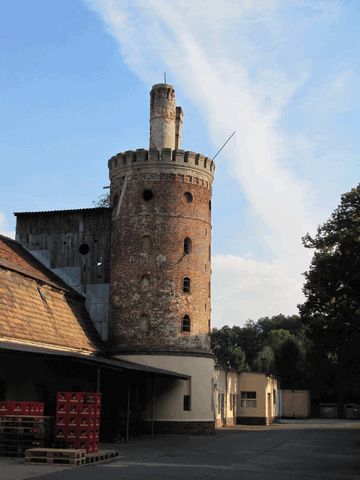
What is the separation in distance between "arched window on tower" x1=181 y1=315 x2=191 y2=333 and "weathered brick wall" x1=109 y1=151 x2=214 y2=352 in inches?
8.0

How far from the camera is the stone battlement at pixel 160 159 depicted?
35.5m

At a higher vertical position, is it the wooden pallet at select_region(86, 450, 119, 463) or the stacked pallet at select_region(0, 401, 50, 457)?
the stacked pallet at select_region(0, 401, 50, 457)

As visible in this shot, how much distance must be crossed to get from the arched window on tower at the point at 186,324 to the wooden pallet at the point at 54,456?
55.0 feet

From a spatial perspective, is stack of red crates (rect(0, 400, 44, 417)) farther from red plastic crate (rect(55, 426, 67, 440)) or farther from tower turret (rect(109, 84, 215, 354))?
tower turret (rect(109, 84, 215, 354))

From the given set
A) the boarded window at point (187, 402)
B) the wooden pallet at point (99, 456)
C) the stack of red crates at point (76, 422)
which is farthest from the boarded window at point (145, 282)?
the wooden pallet at point (99, 456)

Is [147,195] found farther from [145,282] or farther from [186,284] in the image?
[186,284]

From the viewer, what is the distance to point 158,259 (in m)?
34.5

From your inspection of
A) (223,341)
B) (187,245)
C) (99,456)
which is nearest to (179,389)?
(187,245)

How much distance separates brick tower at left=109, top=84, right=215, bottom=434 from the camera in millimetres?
Answer: 33875

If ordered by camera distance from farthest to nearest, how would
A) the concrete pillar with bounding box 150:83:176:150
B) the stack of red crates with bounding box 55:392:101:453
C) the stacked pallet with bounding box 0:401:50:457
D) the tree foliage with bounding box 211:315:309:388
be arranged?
the tree foliage with bounding box 211:315:309:388, the concrete pillar with bounding box 150:83:176:150, the stack of red crates with bounding box 55:392:101:453, the stacked pallet with bounding box 0:401:50:457

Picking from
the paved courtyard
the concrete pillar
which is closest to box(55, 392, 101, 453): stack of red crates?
the paved courtyard

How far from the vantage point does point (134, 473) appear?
15953mm

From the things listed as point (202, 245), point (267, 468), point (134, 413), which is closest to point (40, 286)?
point (134, 413)

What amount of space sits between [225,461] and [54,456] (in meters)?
5.17
